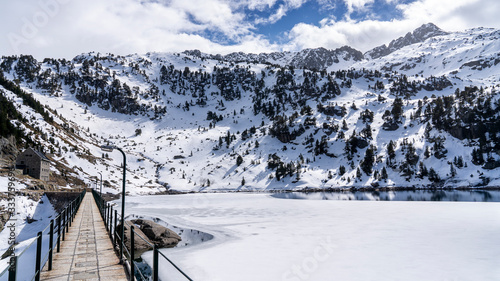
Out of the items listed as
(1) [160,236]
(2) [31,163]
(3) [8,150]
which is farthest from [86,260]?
(3) [8,150]

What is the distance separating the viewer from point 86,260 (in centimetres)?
1222

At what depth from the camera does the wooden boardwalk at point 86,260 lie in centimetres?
1025

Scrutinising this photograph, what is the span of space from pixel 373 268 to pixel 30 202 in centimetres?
4918

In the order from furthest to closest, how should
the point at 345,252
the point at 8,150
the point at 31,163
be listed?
the point at 8,150 < the point at 31,163 < the point at 345,252

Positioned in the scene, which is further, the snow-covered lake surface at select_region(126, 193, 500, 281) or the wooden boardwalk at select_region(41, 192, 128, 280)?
the snow-covered lake surface at select_region(126, 193, 500, 281)

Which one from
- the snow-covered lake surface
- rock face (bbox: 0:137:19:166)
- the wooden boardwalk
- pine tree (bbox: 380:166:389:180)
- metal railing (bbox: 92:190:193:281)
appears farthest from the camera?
pine tree (bbox: 380:166:389:180)

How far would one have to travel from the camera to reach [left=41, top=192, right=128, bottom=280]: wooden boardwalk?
33.6 feet

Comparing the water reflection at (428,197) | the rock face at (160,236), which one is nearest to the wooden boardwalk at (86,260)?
the rock face at (160,236)

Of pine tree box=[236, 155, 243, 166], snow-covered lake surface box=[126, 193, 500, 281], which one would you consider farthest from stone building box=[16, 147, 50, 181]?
pine tree box=[236, 155, 243, 166]

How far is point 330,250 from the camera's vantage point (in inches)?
792

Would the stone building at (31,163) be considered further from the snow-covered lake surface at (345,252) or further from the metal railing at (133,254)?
the metal railing at (133,254)

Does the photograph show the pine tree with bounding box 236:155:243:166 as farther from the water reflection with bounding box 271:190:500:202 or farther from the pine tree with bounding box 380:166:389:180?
the pine tree with bounding box 380:166:389:180

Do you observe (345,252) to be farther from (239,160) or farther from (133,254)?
(239,160)

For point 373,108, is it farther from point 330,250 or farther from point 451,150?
point 330,250
